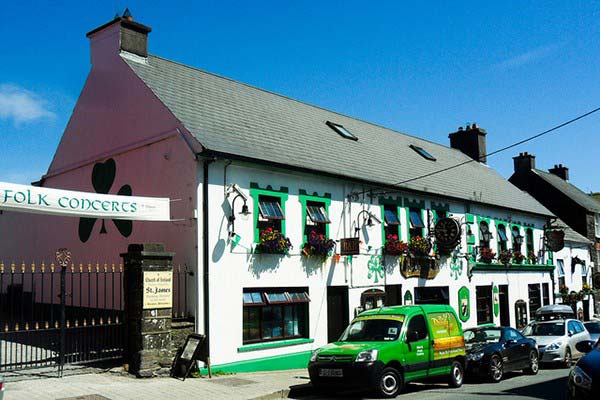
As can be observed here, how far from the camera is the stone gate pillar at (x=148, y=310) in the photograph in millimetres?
12188

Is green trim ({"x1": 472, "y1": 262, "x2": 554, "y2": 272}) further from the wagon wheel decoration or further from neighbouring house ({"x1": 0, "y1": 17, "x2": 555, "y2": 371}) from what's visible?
the wagon wheel decoration

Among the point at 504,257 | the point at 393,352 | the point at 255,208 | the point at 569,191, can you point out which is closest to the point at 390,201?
the point at 255,208

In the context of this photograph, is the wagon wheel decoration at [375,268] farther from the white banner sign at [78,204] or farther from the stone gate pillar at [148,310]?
the stone gate pillar at [148,310]

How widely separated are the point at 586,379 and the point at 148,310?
872cm

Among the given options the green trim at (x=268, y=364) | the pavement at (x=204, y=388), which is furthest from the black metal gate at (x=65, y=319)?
the green trim at (x=268, y=364)

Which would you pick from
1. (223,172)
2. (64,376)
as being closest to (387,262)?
(223,172)

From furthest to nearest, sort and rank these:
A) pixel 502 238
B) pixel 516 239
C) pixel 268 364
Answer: pixel 516 239 < pixel 502 238 < pixel 268 364

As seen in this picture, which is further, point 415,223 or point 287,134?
point 415,223

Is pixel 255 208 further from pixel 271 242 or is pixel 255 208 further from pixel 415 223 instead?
pixel 415 223

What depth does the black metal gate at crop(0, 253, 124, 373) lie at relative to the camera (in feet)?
38.4

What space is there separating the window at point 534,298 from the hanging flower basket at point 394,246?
12.7 metres

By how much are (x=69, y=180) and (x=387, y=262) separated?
11213mm

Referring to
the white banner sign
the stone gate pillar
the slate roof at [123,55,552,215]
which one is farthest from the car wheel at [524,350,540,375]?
the white banner sign

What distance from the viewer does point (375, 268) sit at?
1873cm
